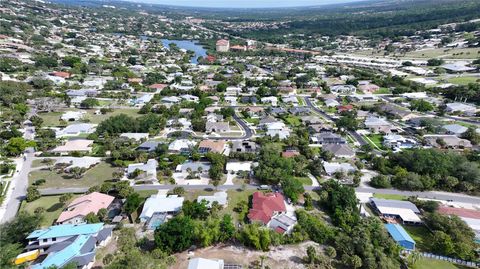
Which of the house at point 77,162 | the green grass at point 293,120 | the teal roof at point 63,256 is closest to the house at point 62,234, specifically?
the teal roof at point 63,256

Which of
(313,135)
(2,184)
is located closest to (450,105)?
(313,135)

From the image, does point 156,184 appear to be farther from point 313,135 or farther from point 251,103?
point 251,103

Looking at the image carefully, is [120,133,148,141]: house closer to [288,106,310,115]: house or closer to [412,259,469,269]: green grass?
[288,106,310,115]: house

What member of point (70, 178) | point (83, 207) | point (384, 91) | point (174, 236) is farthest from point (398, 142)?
point (70, 178)

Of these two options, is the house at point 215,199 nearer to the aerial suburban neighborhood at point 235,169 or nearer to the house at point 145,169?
the aerial suburban neighborhood at point 235,169

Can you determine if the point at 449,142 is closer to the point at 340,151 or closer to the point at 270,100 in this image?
the point at 340,151
